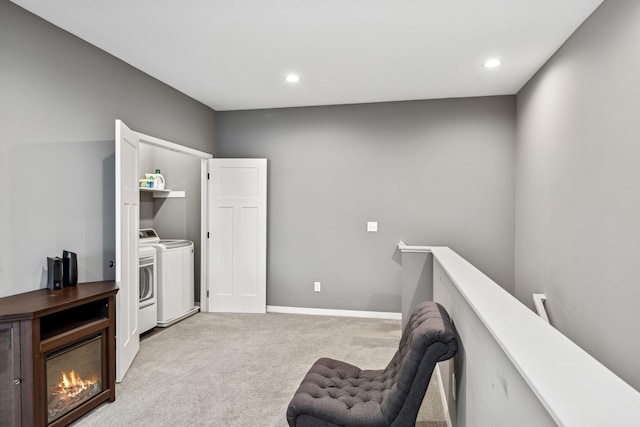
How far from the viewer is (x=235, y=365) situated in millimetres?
3320

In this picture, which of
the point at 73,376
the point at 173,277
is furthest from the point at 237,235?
the point at 73,376

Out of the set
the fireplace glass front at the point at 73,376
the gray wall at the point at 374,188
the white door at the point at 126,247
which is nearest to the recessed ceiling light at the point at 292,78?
the gray wall at the point at 374,188

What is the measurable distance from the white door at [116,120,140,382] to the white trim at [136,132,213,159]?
303 mm

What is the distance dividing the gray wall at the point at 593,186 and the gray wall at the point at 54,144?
3590mm

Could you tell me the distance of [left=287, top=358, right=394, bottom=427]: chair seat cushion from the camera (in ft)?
5.78

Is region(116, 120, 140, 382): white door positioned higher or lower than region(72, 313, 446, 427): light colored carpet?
higher

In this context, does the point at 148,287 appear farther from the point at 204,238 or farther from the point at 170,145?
the point at 170,145

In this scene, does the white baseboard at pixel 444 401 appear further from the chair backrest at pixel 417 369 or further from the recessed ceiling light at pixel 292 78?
the recessed ceiling light at pixel 292 78

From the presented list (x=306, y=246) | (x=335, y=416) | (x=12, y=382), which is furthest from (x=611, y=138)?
(x=12, y=382)

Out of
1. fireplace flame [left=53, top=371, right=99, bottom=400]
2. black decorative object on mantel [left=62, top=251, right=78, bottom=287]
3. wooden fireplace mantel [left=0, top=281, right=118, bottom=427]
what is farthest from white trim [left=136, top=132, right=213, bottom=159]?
fireplace flame [left=53, top=371, right=99, bottom=400]

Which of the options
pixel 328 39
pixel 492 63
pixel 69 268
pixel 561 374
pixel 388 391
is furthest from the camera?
pixel 492 63

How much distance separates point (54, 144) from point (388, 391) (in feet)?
9.05

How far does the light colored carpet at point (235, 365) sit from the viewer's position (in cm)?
252

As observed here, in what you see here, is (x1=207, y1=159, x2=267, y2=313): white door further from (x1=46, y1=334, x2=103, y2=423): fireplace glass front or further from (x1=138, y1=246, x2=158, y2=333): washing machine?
(x1=46, y1=334, x2=103, y2=423): fireplace glass front
